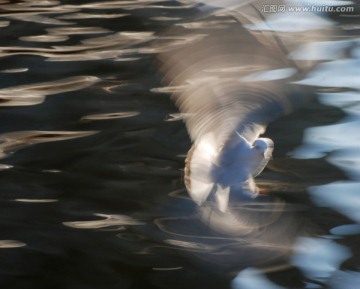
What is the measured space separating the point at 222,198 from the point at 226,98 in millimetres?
932

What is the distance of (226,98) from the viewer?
5496 millimetres

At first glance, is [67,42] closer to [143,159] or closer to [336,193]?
[143,159]

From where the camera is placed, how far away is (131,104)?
6.09m

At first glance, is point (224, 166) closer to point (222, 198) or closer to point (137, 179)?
point (222, 198)

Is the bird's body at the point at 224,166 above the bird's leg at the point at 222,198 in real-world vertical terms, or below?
above

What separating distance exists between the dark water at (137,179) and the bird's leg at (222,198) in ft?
0.36

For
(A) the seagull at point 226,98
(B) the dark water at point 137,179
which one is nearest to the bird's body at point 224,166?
(A) the seagull at point 226,98

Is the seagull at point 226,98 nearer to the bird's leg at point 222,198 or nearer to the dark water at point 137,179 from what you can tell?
the bird's leg at point 222,198

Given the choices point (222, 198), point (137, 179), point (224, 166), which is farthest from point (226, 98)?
point (224, 166)

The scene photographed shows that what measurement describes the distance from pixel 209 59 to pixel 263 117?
164cm

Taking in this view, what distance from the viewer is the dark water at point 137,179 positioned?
402cm

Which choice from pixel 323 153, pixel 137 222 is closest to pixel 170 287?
pixel 137 222

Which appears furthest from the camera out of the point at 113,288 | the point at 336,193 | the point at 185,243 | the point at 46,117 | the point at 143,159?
the point at 46,117

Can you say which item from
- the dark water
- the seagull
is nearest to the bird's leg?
the seagull
